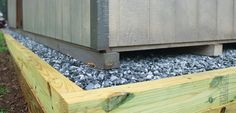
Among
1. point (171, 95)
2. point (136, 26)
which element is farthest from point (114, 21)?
point (171, 95)

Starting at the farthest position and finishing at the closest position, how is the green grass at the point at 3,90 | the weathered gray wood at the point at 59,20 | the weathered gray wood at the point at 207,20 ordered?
1. the green grass at the point at 3,90
2. the weathered gray wood at the point at 59,20
3. the weathered gray wood at the point at 207,20

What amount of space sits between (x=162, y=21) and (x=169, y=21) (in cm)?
9

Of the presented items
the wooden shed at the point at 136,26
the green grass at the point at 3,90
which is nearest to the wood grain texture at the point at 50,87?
the wooden shed at the point at 136,26

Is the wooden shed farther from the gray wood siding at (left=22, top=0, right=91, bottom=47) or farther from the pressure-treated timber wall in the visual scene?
the pressure-treated timber wall

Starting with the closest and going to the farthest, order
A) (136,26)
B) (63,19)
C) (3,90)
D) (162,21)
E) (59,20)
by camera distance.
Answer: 1. (136,26)
2. (162,21)
3. (63,19)
4. (59,20)
5. (3,90)

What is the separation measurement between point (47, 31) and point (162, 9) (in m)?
2.10

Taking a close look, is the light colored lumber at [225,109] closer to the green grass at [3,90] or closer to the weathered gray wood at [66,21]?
the weathered gray wood at [66,21]

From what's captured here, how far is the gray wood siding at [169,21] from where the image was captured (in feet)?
Result: 8.68

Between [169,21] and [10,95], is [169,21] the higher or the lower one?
the higher one

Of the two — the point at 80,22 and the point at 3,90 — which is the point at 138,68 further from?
the point at 3,90

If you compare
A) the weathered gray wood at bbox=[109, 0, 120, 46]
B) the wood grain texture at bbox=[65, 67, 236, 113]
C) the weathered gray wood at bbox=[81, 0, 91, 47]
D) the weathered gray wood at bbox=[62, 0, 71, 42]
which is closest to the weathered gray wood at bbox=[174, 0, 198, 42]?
the weathered gray wood at bbox=[109, 0, 120, 46]

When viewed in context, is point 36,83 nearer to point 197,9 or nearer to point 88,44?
point 88,44

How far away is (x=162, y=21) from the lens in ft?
9.46

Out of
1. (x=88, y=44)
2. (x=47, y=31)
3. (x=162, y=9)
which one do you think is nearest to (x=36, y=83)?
(x=88, y=44)
